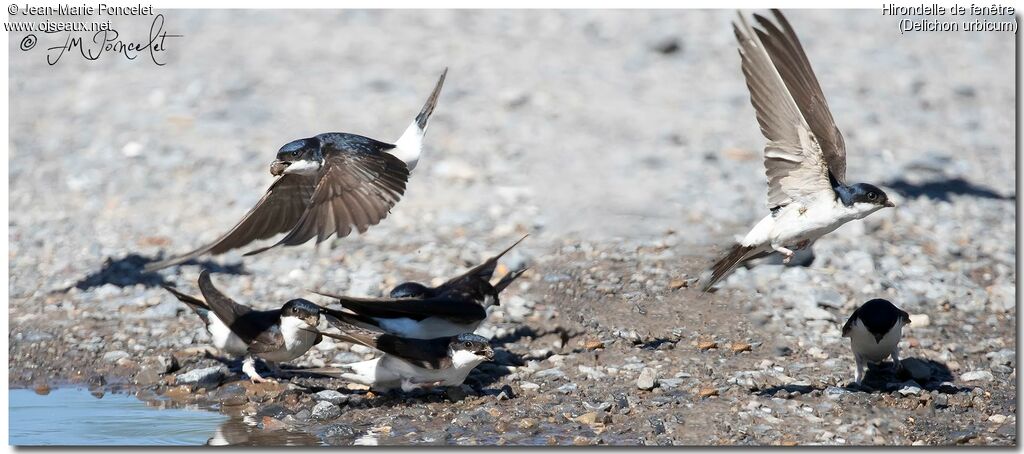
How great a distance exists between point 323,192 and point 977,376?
3400mm

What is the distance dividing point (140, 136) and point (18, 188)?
51.9 inches

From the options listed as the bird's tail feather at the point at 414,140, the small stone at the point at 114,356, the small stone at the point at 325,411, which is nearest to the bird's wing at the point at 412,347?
the small stone at the point at 325,411

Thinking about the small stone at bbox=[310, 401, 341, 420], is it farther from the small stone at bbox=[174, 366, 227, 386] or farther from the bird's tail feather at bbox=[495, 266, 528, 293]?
the bird's tail feather at bbox=[495, 266, 528, 293]

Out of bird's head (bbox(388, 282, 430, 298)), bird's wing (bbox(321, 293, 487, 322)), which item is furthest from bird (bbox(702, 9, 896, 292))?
bird's head (bbox(388, 282, 430, 298))

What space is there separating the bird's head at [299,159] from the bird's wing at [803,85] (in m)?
2.24

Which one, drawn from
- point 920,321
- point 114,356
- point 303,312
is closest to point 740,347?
point 920,321

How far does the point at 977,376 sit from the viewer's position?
6.42 m

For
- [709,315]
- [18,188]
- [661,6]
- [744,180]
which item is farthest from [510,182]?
[661,6]

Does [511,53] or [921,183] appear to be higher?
[511,53]

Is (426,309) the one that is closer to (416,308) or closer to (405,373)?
(416,308)

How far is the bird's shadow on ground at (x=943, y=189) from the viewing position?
384 inches

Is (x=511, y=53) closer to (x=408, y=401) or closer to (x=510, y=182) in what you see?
(x=510, y=182)

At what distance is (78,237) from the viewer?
891 centimetres

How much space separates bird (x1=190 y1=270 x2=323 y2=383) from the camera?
650 centimetres
